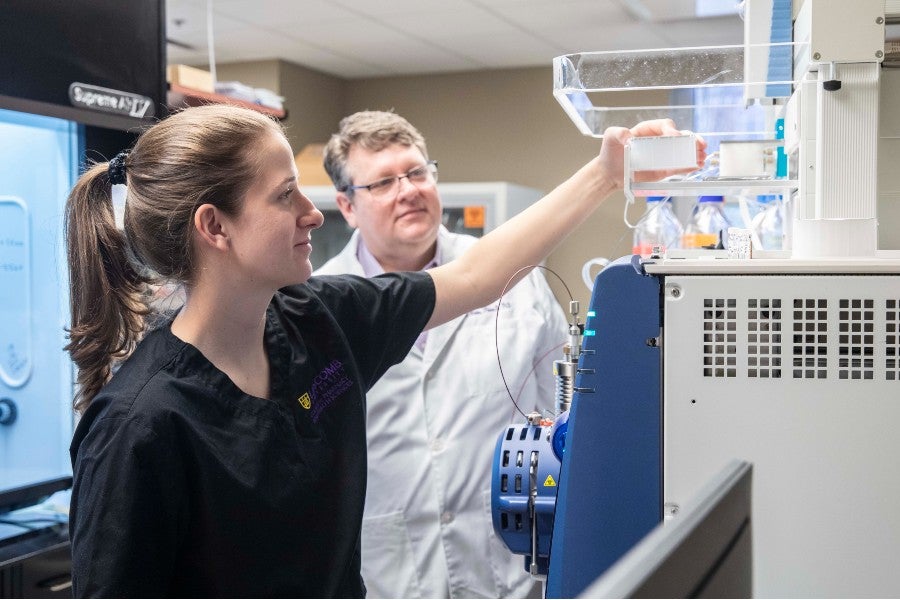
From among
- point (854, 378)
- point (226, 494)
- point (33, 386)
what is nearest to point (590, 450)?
point (854, 378)

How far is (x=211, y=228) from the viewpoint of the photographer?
46.0 inches

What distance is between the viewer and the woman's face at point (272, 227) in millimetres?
1163

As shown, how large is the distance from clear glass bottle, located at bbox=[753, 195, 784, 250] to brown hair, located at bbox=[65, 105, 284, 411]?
832 millimetres

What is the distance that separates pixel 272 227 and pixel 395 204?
0.68 metres

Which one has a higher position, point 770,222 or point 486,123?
point 486,123

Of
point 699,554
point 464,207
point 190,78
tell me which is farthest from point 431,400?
point 464,207

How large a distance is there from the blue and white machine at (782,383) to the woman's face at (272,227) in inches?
16.5

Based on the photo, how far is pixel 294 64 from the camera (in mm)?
5145

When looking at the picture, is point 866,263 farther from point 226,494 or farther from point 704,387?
point 226,494

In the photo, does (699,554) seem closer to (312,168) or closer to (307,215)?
(307,215)

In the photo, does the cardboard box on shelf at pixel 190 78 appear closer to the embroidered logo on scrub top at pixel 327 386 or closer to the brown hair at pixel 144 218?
the brown hair at pixel 144 218

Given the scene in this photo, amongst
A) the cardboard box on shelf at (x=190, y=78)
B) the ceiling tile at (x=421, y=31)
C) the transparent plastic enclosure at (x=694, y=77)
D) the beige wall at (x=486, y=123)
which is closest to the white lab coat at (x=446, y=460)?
the transparent plastic enclosure at (x=694, y=77)

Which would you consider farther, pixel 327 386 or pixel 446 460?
pixel 446 460

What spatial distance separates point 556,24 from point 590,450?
3.51 meters
